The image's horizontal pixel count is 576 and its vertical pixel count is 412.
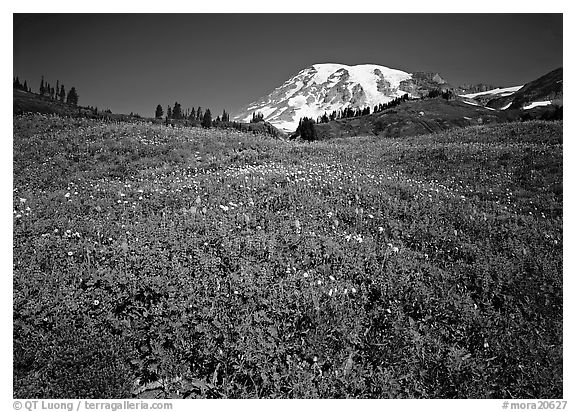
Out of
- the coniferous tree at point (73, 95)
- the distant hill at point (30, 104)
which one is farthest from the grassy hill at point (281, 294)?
the coniferous tree at point (73, 95)

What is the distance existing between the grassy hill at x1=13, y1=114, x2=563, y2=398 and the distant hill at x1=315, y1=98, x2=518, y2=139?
453 ft

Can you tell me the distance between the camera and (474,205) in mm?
9164

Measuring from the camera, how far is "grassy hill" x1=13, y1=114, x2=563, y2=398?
4035 millimetres

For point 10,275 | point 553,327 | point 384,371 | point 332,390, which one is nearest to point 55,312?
point 10,275

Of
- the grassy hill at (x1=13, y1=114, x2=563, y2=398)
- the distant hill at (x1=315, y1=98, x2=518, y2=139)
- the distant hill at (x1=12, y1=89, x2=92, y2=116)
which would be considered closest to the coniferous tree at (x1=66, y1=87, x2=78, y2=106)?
the distant hill at (x1=12, y1=89, x2=92, y2=116)

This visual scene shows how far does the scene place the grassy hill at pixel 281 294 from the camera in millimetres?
4035

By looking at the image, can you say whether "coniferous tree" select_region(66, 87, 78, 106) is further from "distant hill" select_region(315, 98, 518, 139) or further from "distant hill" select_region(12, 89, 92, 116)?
"distant hill" select_region(315, 98, 518, 139)

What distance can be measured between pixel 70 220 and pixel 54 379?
12.7 feet

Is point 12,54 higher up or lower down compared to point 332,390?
higher up

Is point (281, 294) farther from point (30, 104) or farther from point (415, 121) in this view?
point (415, 121)

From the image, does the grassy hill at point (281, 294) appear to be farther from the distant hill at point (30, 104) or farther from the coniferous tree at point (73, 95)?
the coniferous tree at point (73, 95)

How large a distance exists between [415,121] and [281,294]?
171037 millimetres

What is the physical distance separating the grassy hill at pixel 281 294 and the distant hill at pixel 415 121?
138154mm
